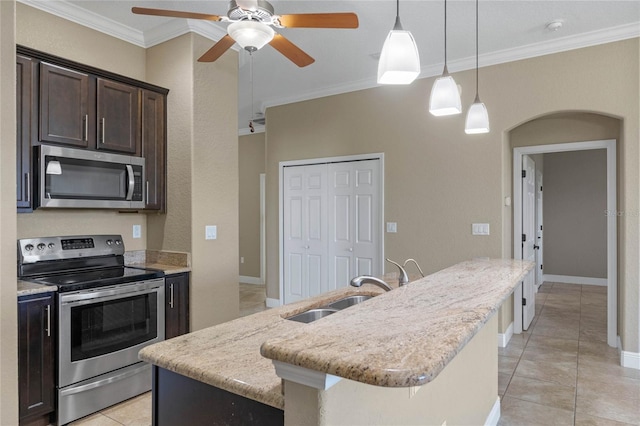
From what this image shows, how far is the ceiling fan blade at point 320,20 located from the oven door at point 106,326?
Answer: 2.03 meters

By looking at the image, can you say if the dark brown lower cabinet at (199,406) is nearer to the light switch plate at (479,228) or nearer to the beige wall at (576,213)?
the light switch plate at (479,228)

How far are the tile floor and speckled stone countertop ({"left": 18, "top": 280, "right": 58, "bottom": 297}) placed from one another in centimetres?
90

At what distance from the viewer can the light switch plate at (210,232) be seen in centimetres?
335

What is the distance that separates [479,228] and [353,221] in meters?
1.50

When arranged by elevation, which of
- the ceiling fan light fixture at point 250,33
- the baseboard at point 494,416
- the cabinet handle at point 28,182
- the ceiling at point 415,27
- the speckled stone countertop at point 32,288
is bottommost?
the baseboard at point 494,416

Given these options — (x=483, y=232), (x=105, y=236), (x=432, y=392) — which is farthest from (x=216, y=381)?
(x=483, y=232)

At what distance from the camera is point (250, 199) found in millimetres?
7301

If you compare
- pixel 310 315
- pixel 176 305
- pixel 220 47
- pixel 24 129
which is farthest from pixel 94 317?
pixel 220 47

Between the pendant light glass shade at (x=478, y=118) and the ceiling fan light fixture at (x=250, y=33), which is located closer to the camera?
the ceiling fan light fixture at (x=250, y=33)

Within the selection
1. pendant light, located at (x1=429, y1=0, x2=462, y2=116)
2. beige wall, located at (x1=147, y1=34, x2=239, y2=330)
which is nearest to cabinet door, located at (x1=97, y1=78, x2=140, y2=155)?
beige wall, located at (x1=147, y1=34, x2=239, y2=330)

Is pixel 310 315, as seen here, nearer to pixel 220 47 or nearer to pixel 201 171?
pixel 220 47

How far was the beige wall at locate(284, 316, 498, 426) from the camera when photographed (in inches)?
34.0

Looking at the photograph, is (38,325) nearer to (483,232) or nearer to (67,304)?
(67,304)

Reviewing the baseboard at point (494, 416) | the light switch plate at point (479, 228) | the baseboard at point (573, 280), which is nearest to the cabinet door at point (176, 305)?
the baseboard at point (494, 416)
